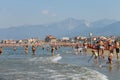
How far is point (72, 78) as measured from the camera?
72.1 feet

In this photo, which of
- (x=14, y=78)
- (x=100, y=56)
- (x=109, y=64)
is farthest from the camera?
(x=100, y=56)

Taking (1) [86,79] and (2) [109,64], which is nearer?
(1) [86,79]

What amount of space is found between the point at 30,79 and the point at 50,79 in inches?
44.6

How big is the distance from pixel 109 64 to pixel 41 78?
9.88m

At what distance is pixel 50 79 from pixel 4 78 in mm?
2967

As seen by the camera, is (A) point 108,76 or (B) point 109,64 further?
(B) point 109,64

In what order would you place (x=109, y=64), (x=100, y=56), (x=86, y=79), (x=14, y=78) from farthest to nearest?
(x=100, y=56), (x=109, y=64), (x=14, y=78), (x=86, y=79)

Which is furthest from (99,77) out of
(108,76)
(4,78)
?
(4,78)

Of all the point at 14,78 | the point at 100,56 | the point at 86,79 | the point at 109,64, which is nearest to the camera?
the point at 86,79

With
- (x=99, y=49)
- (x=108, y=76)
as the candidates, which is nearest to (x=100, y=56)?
(x=99, y=49)

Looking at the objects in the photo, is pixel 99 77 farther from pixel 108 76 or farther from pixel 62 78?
pixel 62 78

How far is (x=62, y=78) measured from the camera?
22.1 metres

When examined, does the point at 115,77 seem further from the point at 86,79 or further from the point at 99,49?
the point at 99,49

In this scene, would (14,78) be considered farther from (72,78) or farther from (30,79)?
(72,78)
